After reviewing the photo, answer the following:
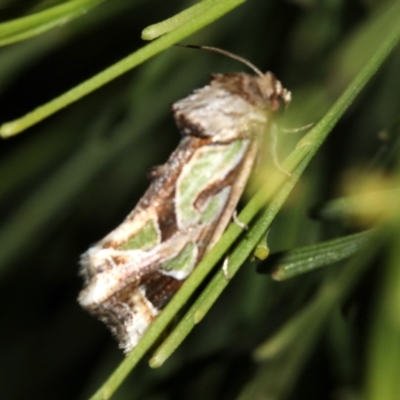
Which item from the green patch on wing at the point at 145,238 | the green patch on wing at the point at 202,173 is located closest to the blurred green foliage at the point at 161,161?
the green patch on wing at the point at 202,173

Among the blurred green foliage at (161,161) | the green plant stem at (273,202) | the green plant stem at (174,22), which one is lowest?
the blurred green foliage at (161,161)

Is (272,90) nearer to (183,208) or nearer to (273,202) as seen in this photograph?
(183,208)

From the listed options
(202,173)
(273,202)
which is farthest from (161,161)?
(273,202)

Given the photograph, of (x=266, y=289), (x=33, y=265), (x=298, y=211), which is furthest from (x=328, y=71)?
(x=33, y=265)

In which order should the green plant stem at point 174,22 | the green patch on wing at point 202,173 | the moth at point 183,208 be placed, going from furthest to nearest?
the green patch on wing at point 202,173, the moth at point 183,208, the green plant stem at point 174,22

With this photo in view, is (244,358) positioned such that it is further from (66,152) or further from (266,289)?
(66,152)

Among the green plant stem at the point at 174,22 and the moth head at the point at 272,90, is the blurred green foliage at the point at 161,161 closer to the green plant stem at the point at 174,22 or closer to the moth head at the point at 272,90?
the moth head at the point at 272,90

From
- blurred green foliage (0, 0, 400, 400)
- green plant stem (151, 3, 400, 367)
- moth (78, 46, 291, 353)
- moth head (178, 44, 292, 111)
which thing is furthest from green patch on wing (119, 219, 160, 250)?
green plant stem (151, 3, 400, 367)
